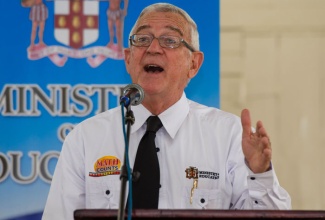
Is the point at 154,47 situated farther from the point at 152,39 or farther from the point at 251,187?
the point at 251,187

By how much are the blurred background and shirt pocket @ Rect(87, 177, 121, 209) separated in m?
1.18

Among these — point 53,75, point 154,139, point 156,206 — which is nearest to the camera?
point 156,206

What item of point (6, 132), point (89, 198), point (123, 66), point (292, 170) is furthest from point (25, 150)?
point (292, 170)

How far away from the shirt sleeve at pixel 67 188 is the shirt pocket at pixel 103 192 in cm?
7

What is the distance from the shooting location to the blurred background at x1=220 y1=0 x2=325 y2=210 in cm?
370

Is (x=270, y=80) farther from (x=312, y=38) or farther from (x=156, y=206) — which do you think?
(x=156, y=206)

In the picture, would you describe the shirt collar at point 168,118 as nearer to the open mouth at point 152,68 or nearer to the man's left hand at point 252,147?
the open mouth at point 152,68

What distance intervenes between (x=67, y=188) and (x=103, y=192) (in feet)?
0.56

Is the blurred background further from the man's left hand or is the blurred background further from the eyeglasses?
the man's left hand

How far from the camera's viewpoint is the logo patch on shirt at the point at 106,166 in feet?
9.18

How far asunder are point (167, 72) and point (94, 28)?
99 cm

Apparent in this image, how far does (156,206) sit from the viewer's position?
8.74ft

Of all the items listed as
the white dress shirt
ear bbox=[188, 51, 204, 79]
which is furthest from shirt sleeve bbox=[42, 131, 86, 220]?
ear bbox=[188, 51, 204, 79]

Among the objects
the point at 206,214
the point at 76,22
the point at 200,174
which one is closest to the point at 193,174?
the point at 200,174
